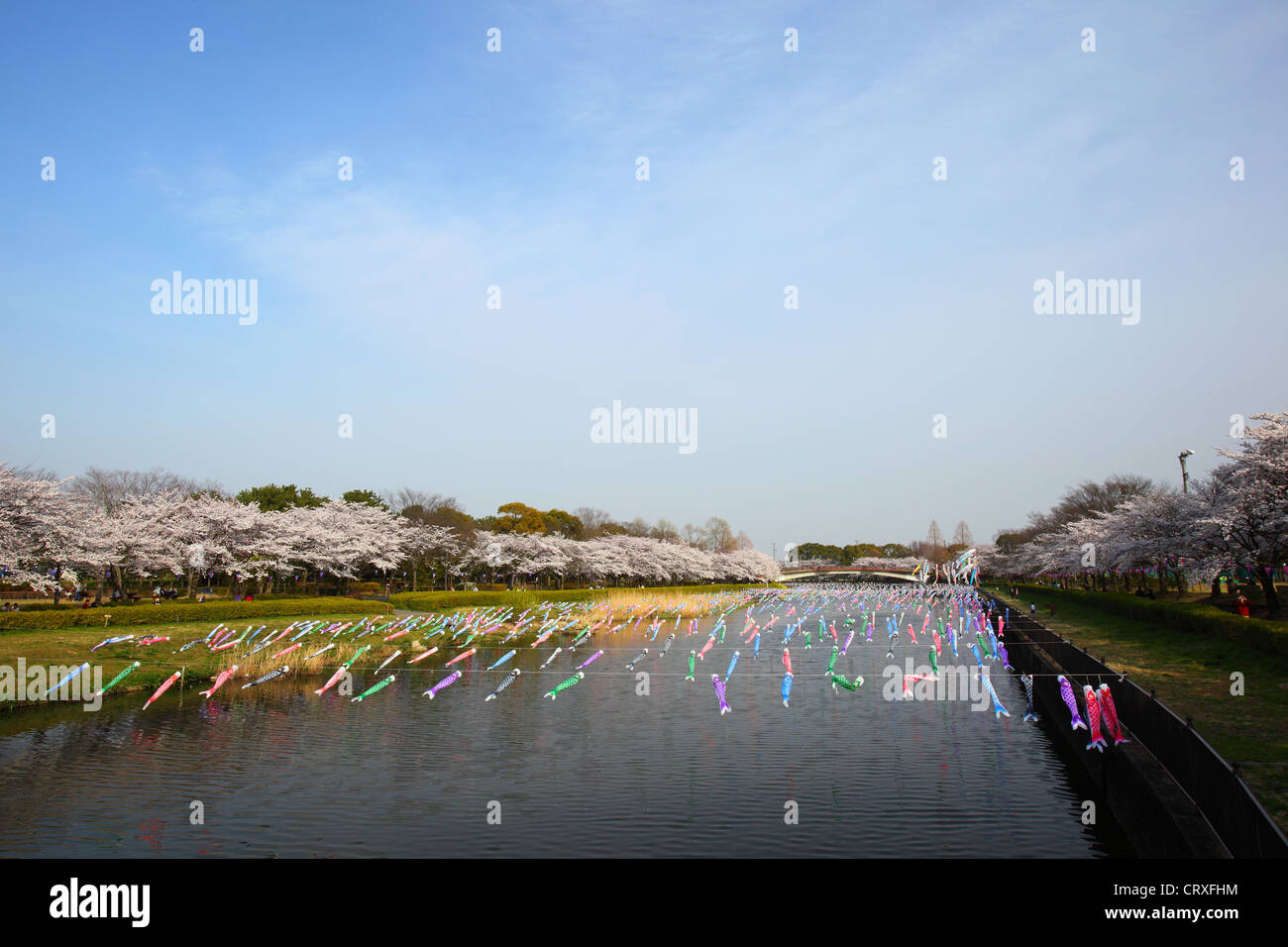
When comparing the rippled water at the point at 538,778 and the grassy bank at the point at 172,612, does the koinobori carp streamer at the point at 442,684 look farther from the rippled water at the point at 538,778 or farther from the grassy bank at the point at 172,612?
the grassy bank at the point at 172,612

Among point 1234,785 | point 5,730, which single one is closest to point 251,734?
point 5,730

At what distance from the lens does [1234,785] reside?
921 centimetres

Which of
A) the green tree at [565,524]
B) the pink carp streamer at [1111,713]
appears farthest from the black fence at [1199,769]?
the green tree at [565,524]

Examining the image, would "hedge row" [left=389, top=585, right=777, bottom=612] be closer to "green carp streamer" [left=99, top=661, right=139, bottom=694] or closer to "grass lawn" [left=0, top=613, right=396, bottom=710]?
"grass lawn" [left=0, top=613, right=396, bottom=710]

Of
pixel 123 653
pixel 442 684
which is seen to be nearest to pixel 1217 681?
pixel 442 684

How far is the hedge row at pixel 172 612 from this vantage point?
34.2 meters

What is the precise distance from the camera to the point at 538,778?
17.9m

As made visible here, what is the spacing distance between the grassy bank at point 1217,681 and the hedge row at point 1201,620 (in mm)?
150

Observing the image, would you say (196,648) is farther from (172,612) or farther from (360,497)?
(360,497)

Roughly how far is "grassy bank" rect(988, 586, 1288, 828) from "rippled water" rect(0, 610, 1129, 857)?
2.78 metres

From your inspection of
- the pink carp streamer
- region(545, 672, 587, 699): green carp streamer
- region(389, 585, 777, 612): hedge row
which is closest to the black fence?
the pink carp streamer

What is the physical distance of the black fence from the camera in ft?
27.4
